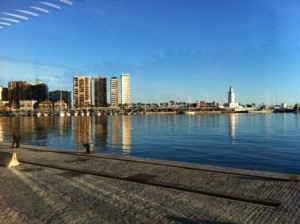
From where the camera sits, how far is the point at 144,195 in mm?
10742

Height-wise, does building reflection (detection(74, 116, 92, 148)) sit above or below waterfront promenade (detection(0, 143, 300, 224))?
below

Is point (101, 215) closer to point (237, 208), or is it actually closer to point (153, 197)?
point (153, 197)

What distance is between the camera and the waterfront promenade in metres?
8.59

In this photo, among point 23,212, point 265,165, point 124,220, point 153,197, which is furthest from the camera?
point 265,165

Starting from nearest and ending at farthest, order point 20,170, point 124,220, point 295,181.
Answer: point 124,220 < point 295,181 < point 20,170

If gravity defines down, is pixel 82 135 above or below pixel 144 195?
below

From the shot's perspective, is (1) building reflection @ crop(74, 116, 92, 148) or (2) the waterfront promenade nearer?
(2) the waterfront promenade

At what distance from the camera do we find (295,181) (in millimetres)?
12742

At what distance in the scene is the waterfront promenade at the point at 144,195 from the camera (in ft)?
28.2

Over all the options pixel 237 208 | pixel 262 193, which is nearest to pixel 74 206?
pixel 237 208

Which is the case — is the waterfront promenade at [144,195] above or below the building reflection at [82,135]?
above

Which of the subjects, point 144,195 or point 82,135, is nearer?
point 144,195

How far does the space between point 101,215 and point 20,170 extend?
8915mm

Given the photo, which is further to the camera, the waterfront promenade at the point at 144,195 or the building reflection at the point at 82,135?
the building reflection at the point at 82,135
